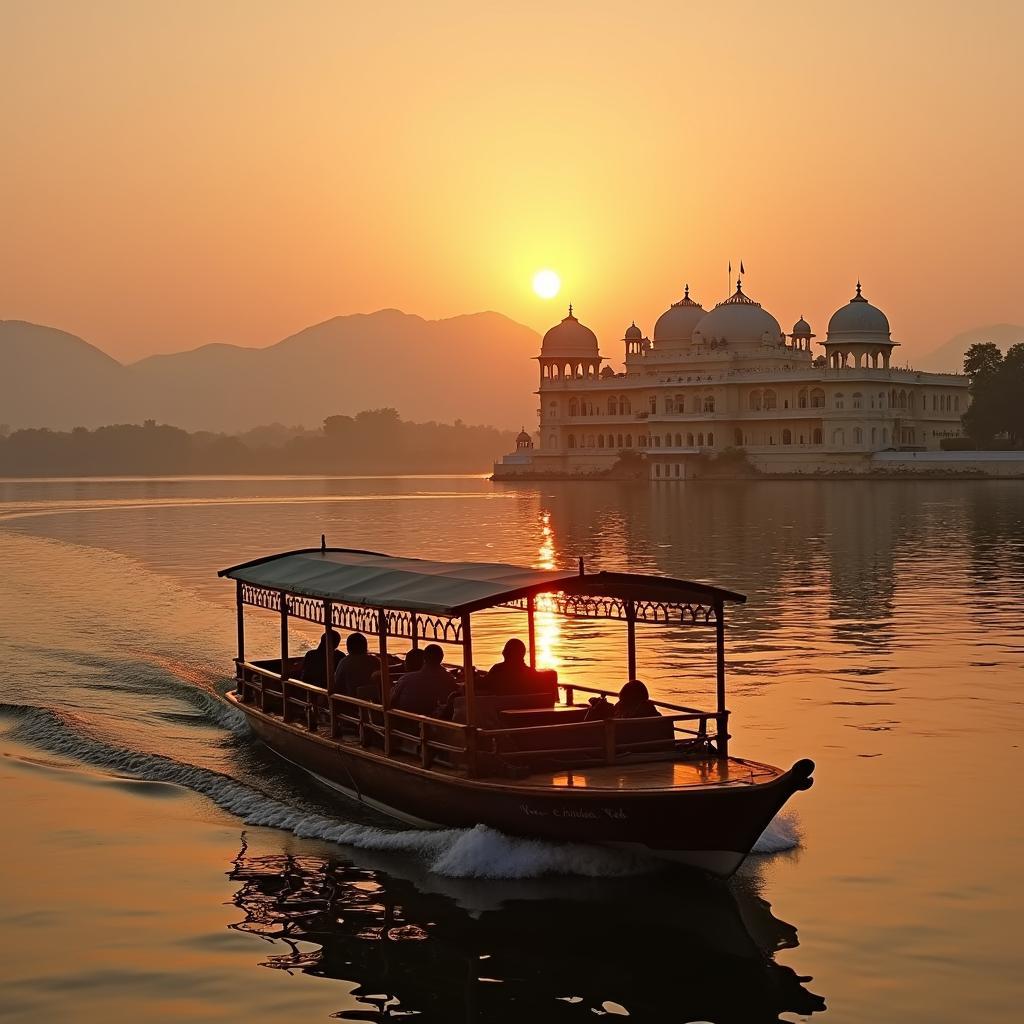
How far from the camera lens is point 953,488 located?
9538 centimetres

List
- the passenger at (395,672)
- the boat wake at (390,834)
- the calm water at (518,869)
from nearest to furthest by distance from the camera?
1. the calm water at (518,869)
2. the boat wake at (390,834)
3. the passenger at (395,672)

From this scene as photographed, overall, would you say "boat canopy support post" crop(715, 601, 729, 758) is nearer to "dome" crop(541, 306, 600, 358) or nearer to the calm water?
the calm water

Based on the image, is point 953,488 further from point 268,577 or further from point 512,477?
point 268,577

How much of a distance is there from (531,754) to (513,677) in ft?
5.33

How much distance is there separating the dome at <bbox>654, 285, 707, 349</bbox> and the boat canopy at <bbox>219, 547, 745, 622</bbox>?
117881 millimetres

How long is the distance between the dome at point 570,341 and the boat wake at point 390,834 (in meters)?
125

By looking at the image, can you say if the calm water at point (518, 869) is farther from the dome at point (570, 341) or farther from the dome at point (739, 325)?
the dome at point (570, 341)

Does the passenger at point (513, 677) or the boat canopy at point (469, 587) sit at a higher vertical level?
the boat canopy at point (469, 587)

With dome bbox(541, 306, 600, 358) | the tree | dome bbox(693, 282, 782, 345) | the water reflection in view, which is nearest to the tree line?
the tree

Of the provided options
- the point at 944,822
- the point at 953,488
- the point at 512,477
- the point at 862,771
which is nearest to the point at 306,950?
the point at 944,822

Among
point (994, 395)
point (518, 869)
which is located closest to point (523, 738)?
point (518, 869)

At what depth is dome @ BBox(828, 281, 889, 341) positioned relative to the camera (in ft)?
386

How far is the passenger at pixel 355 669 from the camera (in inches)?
657

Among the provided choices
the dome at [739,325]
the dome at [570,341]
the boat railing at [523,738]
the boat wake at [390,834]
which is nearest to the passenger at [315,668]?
the boat wake at [390,834]
